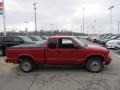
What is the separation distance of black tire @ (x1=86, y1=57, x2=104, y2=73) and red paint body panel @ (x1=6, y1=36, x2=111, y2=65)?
0.73 feet

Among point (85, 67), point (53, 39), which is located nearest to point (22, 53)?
point (53, 39)

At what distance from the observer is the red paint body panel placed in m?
11.4

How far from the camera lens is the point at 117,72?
11.3m

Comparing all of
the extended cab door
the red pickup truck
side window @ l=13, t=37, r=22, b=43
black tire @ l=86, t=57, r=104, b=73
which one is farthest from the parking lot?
side window @ l=13, t=37, r=22, b=43

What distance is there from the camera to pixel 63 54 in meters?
11.5

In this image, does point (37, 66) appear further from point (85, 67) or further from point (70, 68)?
point (85, 67)

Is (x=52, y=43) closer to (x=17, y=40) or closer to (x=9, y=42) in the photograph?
(x=17, y=40)

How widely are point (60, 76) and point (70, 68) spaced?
76.6 inches

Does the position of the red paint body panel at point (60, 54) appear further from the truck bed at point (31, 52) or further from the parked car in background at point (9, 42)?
the parked car in background at point (9, 42)

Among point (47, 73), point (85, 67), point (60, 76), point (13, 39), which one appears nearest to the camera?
point (60, 76)

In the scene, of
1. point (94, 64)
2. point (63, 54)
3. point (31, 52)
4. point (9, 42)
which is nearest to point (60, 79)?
point (63, 54)

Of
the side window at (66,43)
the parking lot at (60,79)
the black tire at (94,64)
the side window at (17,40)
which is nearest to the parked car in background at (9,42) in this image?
the side window at (17,40)

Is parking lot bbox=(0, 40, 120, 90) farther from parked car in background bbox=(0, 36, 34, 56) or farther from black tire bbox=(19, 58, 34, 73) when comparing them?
parked car in background bbox=(0, 36, 34, 56)

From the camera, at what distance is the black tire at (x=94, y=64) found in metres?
11.4
